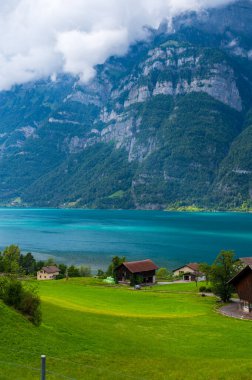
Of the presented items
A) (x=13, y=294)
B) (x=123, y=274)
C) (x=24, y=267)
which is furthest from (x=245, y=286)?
(x=24, y=267)

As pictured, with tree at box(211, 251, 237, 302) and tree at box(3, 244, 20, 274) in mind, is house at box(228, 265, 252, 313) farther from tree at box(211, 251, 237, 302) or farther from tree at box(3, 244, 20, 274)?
tree at box(3, 244, 20, 274)

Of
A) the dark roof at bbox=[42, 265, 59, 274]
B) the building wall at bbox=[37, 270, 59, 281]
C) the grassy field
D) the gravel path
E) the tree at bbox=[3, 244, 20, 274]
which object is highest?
the tree at bbox=[3, 244, 20, 274]

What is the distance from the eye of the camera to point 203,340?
32.4 m

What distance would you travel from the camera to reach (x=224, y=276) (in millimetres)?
59062

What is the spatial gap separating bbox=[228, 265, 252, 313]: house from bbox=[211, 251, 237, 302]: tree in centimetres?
483

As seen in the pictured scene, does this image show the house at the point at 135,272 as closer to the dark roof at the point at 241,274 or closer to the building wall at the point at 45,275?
the building wall at the point at 45,275

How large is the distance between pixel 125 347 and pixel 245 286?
29.4 meters

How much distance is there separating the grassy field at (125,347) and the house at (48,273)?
70.2 metres

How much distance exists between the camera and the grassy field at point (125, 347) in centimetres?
1989

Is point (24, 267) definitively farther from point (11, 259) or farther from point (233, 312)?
point (233, 312)

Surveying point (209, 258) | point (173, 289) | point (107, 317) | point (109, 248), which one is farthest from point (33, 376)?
point (109, 248)

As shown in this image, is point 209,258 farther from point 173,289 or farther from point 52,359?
point 52,359

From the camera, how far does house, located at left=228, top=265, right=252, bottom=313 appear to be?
50500mm

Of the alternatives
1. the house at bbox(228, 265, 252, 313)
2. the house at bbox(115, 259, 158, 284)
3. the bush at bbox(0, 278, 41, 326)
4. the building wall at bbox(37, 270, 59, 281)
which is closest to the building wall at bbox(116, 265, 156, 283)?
the house at bbox(115, 259, 158, 284)
